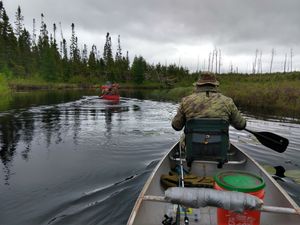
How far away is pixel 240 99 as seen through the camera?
27500 mm

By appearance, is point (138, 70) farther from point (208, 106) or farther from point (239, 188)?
point (239, 188)

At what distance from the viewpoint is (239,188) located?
134 inches

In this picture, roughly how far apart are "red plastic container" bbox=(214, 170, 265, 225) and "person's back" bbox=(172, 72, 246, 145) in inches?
67.0

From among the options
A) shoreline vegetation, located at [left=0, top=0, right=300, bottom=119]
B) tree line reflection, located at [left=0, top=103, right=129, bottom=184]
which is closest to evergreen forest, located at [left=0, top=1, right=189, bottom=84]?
shoreline vegetation, located at [left=0, top=0, right=300, bottom=119]

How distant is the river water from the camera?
5.55 meters

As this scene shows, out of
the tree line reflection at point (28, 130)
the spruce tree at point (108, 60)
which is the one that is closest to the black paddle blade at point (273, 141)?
the tree line reflection at point (28, 130)

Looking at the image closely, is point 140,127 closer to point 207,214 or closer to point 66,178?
point 66,178

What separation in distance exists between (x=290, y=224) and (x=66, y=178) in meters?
5.46

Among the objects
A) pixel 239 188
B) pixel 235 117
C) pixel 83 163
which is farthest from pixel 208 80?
pixel 83 163

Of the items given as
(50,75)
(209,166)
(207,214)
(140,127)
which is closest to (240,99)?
(140,127)

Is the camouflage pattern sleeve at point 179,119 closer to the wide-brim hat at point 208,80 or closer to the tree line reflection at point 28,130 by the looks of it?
the wide-brim hat at point 208,80

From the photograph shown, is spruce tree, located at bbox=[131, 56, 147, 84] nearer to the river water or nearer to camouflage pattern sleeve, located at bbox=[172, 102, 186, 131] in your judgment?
the river water

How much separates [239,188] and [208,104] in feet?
7.19

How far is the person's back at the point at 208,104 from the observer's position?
5328 millimetres
